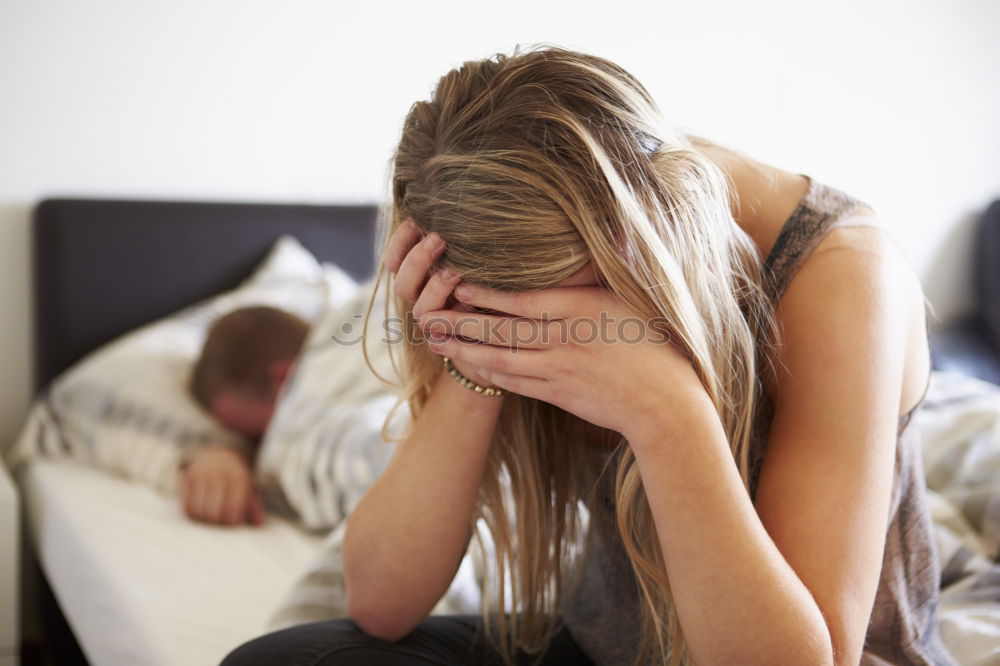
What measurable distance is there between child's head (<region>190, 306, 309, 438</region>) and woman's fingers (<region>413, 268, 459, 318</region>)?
2.96 feet

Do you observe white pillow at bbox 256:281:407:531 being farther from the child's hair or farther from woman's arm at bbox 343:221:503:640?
woman's arm at bbox 343:221:503:640

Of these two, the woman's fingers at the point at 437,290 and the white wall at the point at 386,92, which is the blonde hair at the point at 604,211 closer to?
the woman's fingers at the point at 437,290

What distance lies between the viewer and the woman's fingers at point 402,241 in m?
0.74

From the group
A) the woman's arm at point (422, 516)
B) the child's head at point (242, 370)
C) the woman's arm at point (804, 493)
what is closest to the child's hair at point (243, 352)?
the child's head at point (242, 370)

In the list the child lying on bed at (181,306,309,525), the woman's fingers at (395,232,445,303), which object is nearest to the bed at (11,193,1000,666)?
the child lying on bed at (181,306,309,525)

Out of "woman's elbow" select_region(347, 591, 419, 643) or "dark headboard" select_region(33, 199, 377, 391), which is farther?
"dark headboard" select_region(33, 199, 377, 391)

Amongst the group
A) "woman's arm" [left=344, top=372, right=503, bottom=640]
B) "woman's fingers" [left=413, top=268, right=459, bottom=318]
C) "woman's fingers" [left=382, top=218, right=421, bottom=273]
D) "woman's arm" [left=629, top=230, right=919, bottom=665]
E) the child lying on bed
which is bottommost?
the child lying on bed

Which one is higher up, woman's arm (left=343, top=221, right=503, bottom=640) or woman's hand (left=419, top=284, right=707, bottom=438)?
woman's hand (left=419, top=284, right=707, bottom=438)

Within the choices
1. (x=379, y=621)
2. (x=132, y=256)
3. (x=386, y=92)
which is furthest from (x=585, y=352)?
(x=386, y=92)

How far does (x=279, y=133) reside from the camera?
1885mm

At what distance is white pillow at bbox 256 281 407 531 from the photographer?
1.28 m

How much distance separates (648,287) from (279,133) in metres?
1.46

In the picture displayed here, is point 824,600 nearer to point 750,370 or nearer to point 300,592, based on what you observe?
point 750,370

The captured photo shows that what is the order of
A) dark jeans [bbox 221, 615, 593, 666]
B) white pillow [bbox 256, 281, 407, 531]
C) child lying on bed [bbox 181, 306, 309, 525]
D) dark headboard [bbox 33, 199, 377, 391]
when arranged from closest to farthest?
dark jeans [bbox 221, 615, 593, 666] < white pillow [bbox 256, 281, 407, 531] < child lying on bed [bbox 181, 306, 309, 525] < dark headboard [bbox 33, 199, 377, 391]
